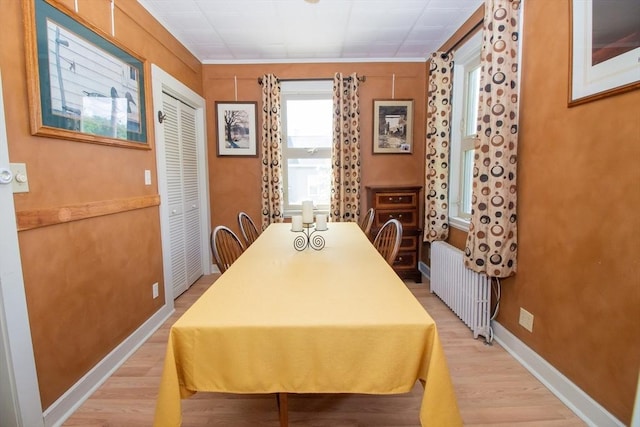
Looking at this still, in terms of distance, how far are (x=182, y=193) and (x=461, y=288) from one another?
284 centimetres

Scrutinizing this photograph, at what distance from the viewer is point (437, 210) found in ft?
10.6

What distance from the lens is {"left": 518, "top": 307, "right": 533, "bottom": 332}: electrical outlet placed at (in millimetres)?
2037

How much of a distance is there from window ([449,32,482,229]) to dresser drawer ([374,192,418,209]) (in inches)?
16.2

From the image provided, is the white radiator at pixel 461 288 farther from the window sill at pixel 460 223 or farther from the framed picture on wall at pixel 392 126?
the framed picture on wall at pixel 392 126

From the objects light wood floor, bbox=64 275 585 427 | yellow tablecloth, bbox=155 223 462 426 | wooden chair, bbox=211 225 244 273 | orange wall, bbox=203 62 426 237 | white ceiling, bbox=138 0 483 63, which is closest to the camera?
yellow tablecloth, bbox=155 223 462 426

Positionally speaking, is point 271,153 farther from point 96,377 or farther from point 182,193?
point 96,377

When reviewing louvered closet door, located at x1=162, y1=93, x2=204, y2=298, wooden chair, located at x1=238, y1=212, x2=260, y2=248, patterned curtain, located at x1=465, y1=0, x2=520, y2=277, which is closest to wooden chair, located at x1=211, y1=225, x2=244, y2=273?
wooden chair, located at x1=238, y1=212, x2=260, y2=248

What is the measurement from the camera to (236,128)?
3900 millimetres

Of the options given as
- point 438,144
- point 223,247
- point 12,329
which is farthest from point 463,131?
point 12,329

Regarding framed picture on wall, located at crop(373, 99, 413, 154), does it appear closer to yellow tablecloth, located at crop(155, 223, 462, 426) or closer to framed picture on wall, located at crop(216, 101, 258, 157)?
framed picture on wall, located at crop(216, 101, 258, 157)

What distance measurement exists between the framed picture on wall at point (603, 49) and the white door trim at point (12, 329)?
2677 mm

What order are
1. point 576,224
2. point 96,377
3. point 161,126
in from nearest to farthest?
point 576,224 → point 96,377 → point 161,126

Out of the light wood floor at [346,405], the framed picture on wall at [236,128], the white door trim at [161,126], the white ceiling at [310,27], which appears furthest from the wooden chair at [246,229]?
the white ceiling at [310,27]

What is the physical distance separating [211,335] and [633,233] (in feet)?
5.78
